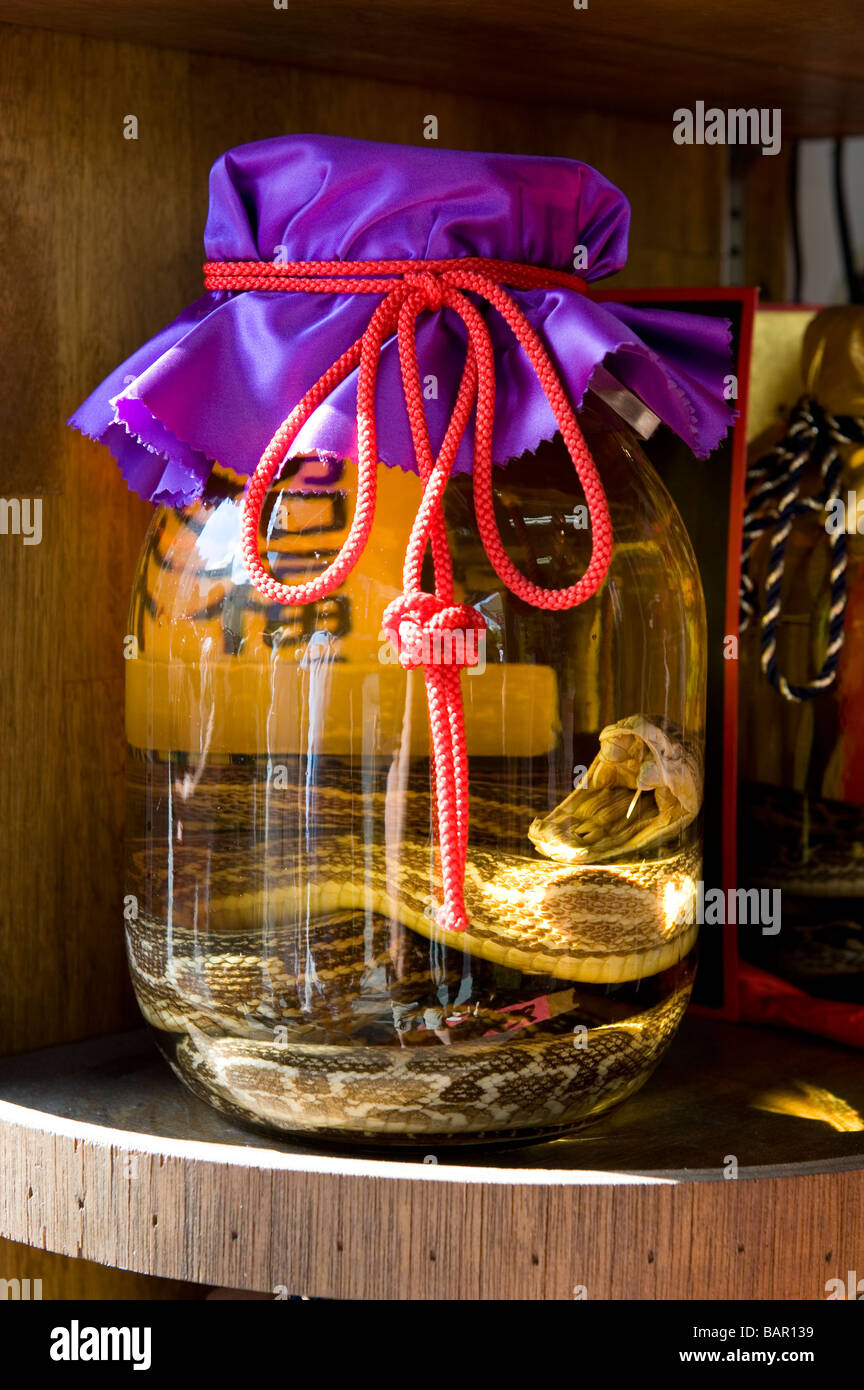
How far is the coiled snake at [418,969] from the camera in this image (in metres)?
0.51

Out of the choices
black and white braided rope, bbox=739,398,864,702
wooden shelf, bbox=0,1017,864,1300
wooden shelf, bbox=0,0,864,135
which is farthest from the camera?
black and white braided rope, bbox=739,398,864,702

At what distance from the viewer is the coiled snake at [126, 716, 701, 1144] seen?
0.51 meters

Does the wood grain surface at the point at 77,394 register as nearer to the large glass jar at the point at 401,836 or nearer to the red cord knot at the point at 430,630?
the large glass jar at the point at 401,836

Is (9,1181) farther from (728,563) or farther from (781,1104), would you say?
(728,563)

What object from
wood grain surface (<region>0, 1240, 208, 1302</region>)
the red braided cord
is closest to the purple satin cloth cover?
the red braided cord

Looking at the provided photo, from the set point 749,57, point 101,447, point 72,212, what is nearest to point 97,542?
point 101,447

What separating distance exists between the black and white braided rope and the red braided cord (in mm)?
233

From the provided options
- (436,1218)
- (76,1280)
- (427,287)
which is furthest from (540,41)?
(76,1280)

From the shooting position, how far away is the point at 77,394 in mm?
638

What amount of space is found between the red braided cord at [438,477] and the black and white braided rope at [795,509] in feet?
0.76

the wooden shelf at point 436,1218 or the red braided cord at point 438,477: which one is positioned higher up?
the red braided cord at point 438,477

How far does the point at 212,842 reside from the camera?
557 mm

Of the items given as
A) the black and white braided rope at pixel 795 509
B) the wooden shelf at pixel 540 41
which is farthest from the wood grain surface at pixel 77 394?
the black and white braided rope at pixel 795 509

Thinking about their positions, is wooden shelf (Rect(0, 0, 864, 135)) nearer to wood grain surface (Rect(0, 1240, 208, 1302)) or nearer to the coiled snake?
the coiled snake
